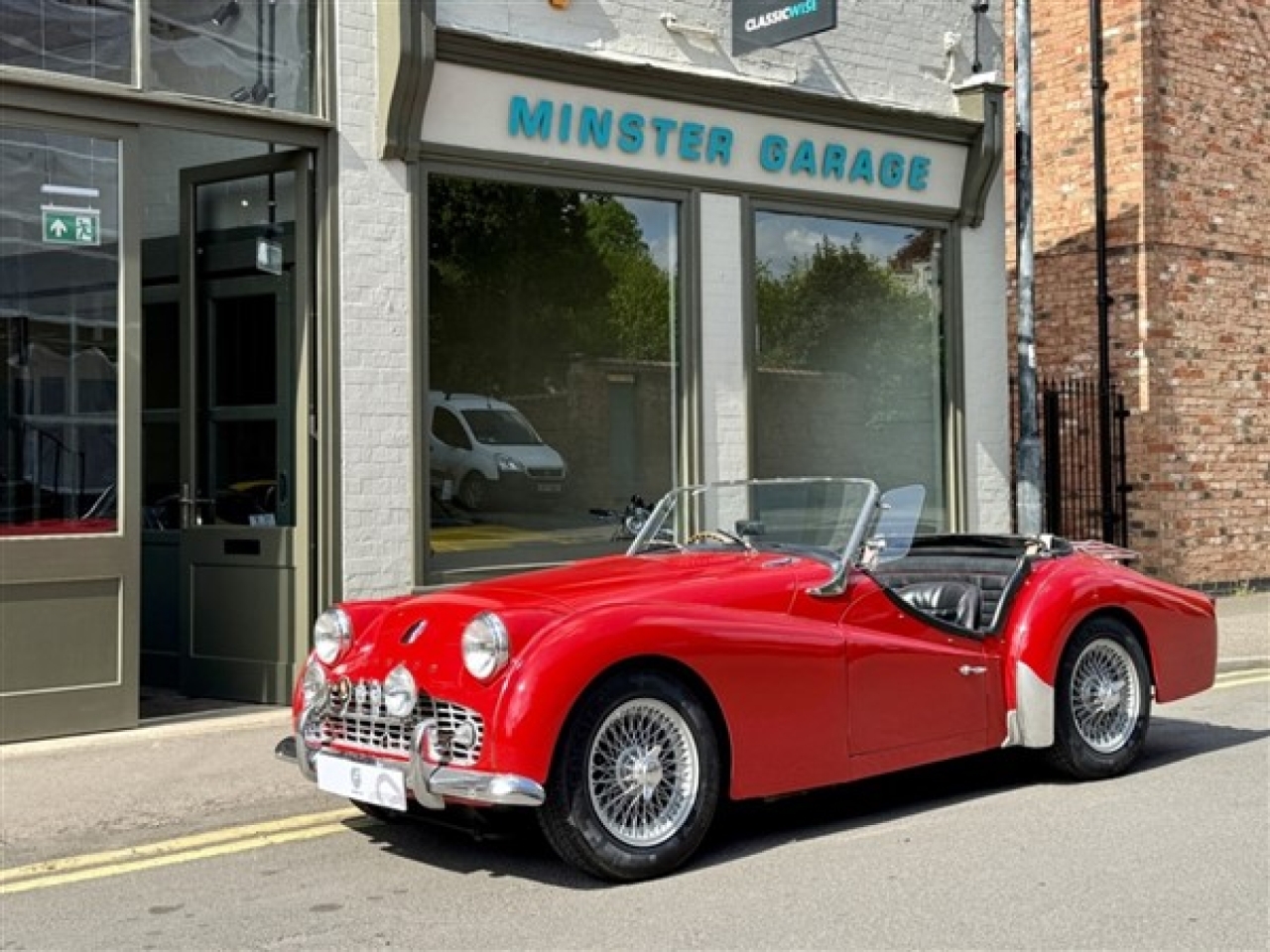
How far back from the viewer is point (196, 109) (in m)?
8.55

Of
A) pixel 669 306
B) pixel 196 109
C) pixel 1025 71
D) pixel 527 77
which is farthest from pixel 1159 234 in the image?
pixel 196 109

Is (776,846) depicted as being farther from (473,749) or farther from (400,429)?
(400,429)

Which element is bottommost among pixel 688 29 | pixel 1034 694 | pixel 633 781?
pixel 633 781

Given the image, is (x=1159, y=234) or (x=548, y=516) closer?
(x=548, y=516)

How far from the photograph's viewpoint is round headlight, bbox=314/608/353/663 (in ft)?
18.8

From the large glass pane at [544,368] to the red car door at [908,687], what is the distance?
4.17 meters

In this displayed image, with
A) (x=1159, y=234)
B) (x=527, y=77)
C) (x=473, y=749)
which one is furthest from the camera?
(x=1159, y=234)

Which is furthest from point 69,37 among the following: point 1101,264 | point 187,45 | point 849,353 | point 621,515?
point 1101,264

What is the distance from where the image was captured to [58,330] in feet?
26.9

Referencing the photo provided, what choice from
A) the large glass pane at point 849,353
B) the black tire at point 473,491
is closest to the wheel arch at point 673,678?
the black tire at point 473,491

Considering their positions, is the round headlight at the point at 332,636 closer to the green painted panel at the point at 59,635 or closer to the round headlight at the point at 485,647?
the round headlight at the point at 485,647

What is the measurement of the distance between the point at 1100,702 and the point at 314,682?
141 inches

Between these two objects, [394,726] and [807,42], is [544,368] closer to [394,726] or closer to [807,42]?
[807,42]

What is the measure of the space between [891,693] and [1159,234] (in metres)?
10.0
